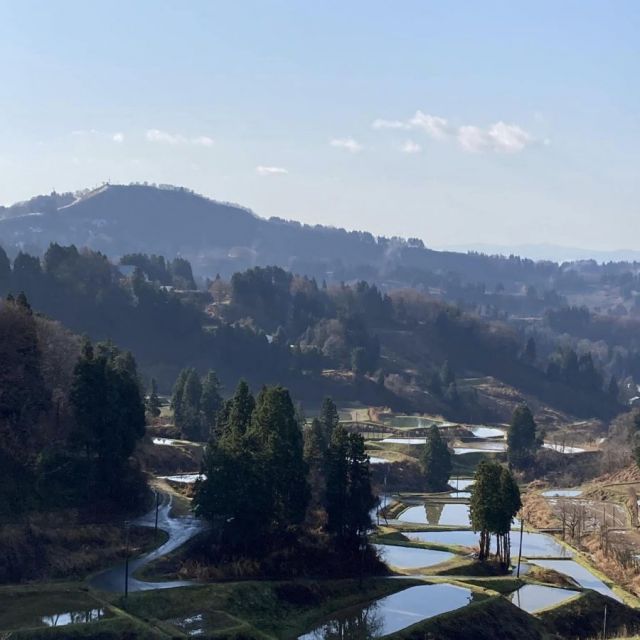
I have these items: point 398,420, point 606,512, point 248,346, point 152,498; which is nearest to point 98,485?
point 152,498

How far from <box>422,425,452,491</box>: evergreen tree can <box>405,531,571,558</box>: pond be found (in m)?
21.7

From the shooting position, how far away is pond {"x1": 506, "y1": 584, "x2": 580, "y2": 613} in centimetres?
4303

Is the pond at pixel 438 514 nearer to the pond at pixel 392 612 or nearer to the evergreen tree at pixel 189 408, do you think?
the evergreen tree at pixel 189 408

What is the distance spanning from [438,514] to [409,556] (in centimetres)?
1855

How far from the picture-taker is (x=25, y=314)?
54.4 metres

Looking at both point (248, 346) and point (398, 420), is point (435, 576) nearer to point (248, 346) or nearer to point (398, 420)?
point (398, 420)

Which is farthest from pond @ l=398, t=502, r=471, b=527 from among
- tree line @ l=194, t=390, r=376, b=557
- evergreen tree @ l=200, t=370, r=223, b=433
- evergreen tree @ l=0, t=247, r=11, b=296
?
evergreen tree @ l=0, t=247, r=11, b=296

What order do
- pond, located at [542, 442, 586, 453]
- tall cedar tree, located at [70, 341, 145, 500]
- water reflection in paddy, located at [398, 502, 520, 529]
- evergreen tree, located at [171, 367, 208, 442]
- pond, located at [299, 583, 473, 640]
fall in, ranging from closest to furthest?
pond, located at [299, 583, 473, 640] < tall cedar tree, located at [70, 341, 145, 500] < water reflection in paddy, located at [398, 502, 520, 529] < evergreen tree, located at [171, 367, 208, 442] < pond, located at [542, 442, 586, 453]

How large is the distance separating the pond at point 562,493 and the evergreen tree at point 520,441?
9.47 metres

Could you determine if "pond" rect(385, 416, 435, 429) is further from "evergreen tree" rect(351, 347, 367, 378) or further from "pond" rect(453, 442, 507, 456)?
"evergreen tree" rect(351, 347, 367, 378)

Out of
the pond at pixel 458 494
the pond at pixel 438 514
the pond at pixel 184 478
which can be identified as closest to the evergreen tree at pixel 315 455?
the pond at pixel 184 478

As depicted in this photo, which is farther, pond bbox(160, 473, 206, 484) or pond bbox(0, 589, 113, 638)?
pond bbox(160, 473, 206, 484)

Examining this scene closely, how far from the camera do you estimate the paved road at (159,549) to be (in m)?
39.6

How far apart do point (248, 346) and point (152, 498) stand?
86847 mm
